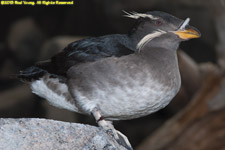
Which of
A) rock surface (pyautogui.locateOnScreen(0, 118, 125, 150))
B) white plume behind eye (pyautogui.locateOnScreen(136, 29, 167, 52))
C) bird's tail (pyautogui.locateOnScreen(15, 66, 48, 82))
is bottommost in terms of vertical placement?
bird's tail (pyautogui.locateOnScreen(15, 66, 48, 82))

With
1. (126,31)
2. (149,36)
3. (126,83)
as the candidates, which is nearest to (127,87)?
(126,83)

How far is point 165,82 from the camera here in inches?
94.3

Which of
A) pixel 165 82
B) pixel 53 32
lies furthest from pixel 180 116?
pixel 53 32

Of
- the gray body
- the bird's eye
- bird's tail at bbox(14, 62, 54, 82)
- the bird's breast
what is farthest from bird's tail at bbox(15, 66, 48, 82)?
the bird's eye

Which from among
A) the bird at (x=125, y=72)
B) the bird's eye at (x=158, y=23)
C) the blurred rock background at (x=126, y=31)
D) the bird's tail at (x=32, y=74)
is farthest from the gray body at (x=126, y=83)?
the blurred rock background at (x=126, y=31)

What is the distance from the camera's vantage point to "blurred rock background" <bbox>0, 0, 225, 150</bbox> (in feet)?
11.9

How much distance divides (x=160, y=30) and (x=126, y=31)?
8.79ft

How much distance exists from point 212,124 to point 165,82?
1308 millimetres

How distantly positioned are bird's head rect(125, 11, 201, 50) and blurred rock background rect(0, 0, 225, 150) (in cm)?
123

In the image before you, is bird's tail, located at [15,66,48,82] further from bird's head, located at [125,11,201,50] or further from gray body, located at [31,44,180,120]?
bird's head, located at [125,11,201,50]

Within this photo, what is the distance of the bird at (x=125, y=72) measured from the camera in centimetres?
236

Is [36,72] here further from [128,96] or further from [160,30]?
[160,30]

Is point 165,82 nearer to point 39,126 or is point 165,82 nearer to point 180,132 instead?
point 39,126

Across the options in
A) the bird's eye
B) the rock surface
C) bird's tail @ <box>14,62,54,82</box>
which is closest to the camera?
the rock surface
